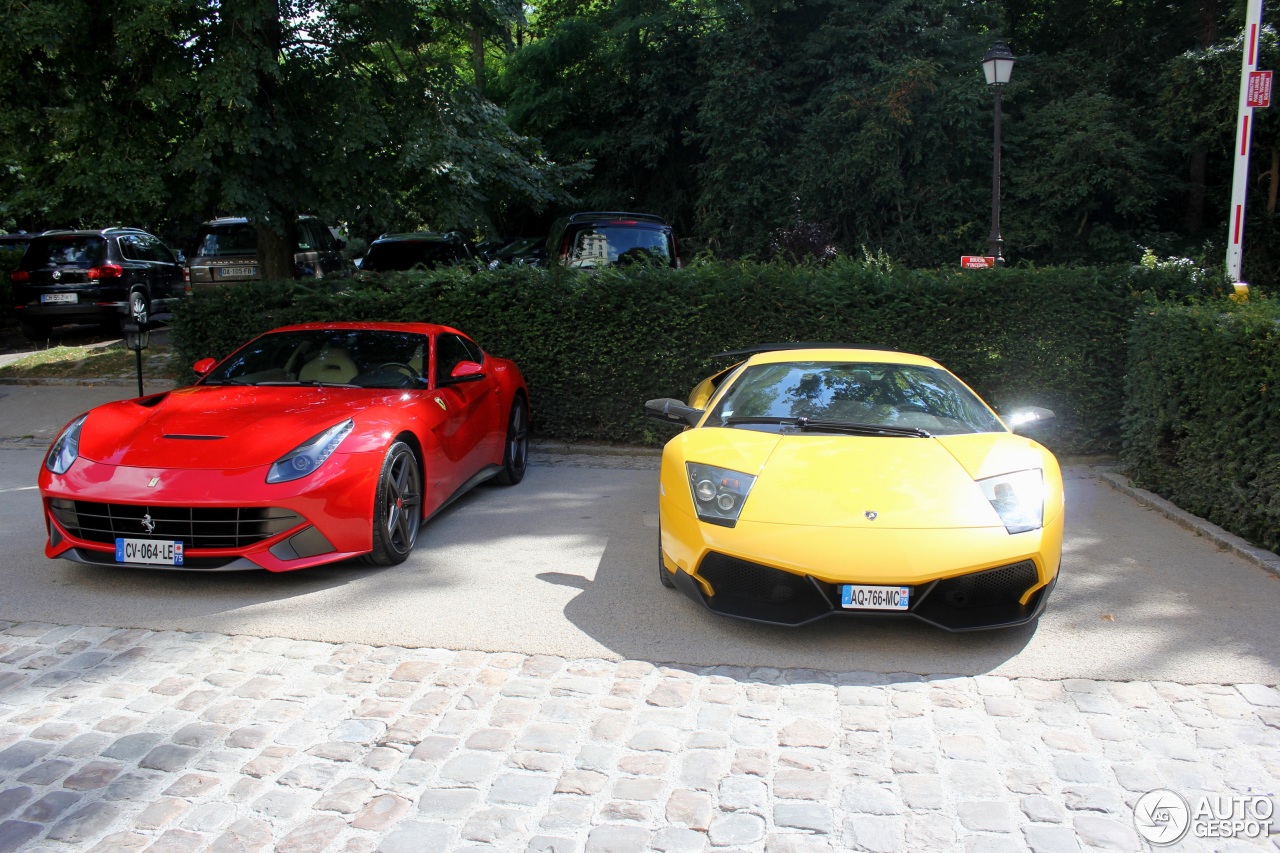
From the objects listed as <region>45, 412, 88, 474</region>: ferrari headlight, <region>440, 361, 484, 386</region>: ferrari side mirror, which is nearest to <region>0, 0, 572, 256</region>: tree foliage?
<region>440, 361, 484, 386</region>: ferrari side mirror

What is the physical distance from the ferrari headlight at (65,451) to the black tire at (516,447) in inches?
122

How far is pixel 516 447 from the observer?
27.2 feet

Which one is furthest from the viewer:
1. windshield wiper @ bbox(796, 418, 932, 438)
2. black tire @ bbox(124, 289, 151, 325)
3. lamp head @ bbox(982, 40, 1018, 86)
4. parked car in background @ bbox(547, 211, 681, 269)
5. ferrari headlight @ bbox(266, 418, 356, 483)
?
black tire @ bbox(124, 289, 151, 325)

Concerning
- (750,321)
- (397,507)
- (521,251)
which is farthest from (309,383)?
(521,251)

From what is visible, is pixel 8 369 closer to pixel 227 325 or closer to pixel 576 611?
pixel 227 325

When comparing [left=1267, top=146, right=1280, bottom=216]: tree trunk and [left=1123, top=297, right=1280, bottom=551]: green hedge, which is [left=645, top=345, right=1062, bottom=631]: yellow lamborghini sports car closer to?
[left=1123, top=297, right=1280, bottom=551]: green hedge

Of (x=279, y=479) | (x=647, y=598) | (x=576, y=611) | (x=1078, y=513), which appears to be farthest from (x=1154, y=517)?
(x=279, y=479)

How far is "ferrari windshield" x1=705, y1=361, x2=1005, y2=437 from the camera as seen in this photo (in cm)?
538

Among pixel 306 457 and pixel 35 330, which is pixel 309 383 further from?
pixel 35 330

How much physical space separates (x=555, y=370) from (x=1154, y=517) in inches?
213

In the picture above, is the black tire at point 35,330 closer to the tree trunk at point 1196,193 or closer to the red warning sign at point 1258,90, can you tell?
the red warning sign at point 1258,90

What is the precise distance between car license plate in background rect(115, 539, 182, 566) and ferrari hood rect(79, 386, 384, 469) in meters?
0.41

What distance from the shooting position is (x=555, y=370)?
31.9 feet
